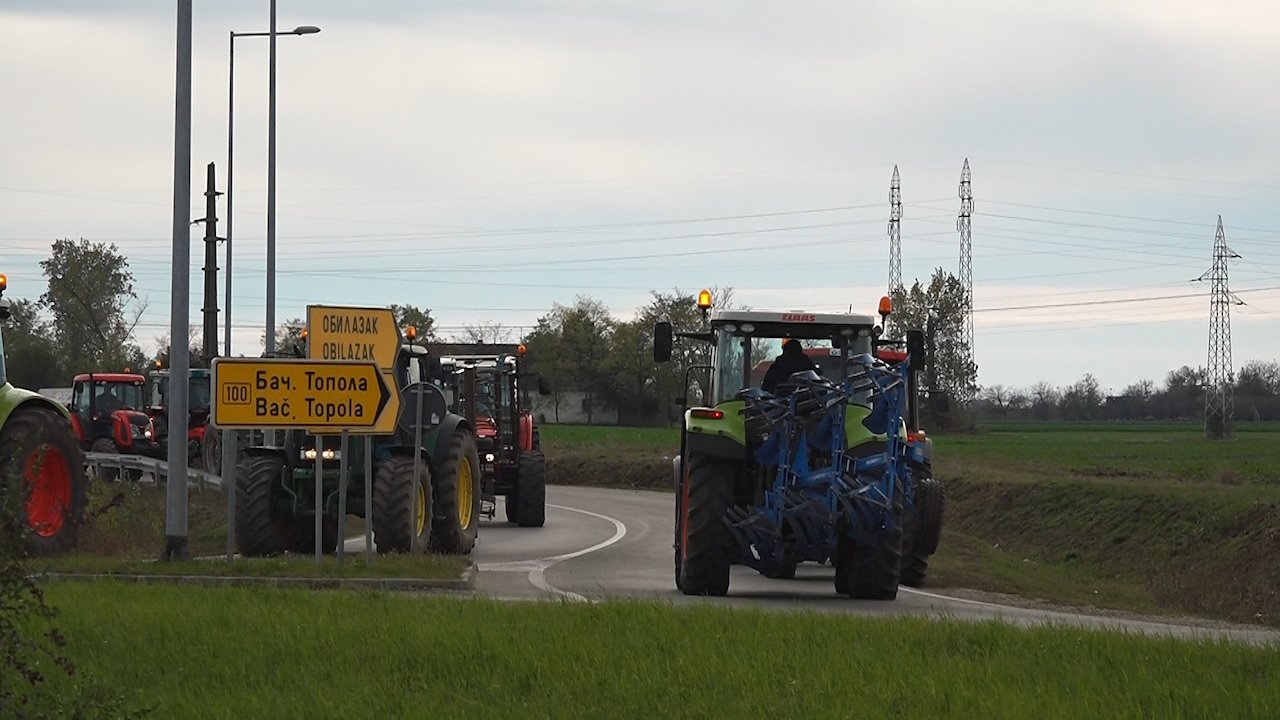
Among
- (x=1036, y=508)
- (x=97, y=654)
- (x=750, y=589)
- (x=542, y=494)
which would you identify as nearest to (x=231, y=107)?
(x=542, y=494)

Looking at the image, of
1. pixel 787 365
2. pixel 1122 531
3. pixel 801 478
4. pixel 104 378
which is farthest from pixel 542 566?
pixel 104 378

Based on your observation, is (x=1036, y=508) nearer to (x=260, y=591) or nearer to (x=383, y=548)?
(x=383, y=548)

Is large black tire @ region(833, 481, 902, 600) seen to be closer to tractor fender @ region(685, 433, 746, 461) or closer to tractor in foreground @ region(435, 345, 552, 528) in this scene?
tractor fender @ region(685, 433, 746, 461)

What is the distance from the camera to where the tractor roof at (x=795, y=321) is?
60.7 ft

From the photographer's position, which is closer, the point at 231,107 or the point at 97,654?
the point at 97,654

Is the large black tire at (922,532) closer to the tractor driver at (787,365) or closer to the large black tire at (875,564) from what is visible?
the large black tire at (875,564)

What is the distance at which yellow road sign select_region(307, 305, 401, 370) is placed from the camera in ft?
66.5

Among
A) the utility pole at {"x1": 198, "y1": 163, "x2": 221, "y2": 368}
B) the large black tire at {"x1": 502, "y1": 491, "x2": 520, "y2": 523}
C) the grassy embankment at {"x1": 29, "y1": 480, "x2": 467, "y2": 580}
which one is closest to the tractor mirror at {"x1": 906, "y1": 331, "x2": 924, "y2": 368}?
the grassy embankment at {"x1": 29, "y1": 480, "x2": 467, "y2": 580}

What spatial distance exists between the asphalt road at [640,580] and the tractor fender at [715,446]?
1367mm

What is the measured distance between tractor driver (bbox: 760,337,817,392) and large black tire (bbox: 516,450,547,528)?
1363cm

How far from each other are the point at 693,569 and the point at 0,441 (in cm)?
713

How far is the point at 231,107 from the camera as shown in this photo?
41.8 metres

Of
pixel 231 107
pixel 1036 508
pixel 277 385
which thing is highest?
pixel 231 107

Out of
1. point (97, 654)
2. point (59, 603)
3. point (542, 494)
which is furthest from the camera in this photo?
point (542, 494)
